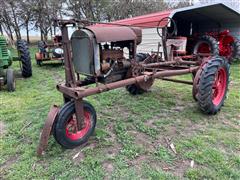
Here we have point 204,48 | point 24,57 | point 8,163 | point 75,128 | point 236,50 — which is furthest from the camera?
point 204,48

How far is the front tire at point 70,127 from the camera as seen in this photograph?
2221 mm

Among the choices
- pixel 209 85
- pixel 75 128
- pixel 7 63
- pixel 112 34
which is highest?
pixel 112 34

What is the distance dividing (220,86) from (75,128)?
2.44 m

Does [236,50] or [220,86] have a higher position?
[236,50]

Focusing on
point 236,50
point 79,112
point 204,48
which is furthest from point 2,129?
point 236,50

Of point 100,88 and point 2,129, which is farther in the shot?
point 2,129

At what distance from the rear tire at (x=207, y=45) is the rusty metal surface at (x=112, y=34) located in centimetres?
522

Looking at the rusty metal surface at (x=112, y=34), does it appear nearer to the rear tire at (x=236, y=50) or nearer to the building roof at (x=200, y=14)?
the building roof at (x=200, y=14)

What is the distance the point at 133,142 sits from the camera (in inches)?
98.9

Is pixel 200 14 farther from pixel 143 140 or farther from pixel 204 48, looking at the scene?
pixel 143 140

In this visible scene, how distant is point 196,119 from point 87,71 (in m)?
1.72

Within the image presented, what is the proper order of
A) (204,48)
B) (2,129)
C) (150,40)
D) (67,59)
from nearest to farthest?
1. (67,59)
2. (2,129)
3. (150,40)
4. (204,48)

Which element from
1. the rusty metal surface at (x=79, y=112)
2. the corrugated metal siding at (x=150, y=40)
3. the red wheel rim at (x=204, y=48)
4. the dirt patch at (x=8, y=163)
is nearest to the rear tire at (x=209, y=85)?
the rusty metal surface at (x=79, y=112)

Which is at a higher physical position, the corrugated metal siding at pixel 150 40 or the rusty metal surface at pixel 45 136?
the corrugated metal siding at pixel 150 40
